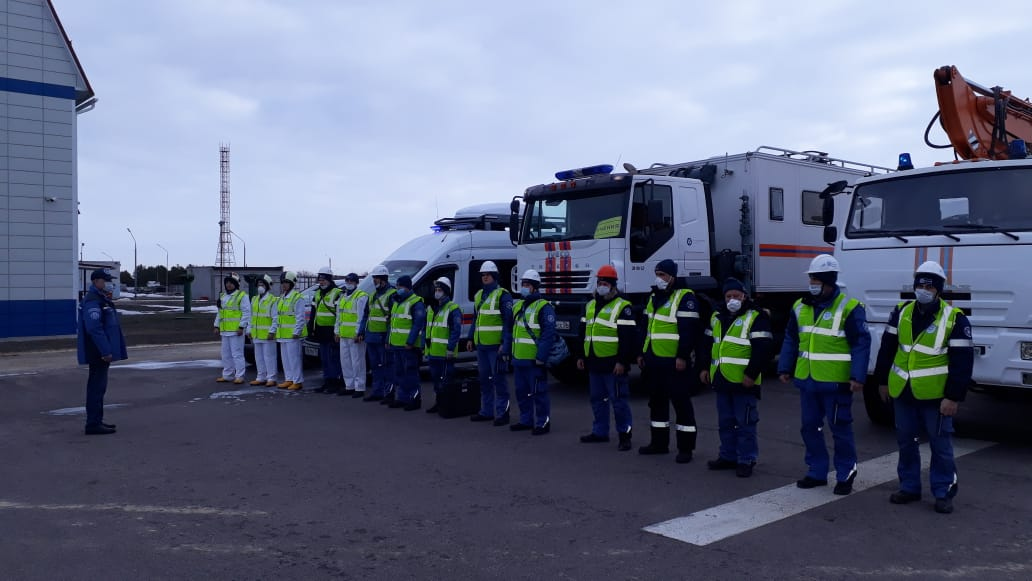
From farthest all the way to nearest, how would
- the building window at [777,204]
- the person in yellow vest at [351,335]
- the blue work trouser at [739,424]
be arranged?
the building window at [777,204] < the person in yellow vest at [351,335] < the blue work trouser at [739,424]

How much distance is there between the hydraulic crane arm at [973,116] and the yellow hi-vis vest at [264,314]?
10.0 metres

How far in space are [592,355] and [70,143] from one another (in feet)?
71.8

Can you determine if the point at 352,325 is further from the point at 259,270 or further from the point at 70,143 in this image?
the point at 259,270

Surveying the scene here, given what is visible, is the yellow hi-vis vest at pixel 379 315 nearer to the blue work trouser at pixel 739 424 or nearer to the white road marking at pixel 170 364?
the blue work trouser at pixel 739 424

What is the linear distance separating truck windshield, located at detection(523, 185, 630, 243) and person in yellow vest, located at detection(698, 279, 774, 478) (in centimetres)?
417

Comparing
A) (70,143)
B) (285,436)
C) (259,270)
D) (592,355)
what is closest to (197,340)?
A: (70,143)

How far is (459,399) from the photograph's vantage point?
33.5 feet

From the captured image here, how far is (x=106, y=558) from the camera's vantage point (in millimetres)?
4949

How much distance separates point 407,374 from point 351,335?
1492 millimetres

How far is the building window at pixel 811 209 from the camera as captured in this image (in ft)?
42.6

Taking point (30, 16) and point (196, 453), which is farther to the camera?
point (30, 16)

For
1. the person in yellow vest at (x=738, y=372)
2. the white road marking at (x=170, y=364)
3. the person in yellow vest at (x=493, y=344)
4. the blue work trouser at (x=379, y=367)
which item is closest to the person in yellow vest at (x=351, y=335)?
the blue work trouser at (x=379, y=367)

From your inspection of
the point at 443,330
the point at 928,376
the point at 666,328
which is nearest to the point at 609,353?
the point at 666,328

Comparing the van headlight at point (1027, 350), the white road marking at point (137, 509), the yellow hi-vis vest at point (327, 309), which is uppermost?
the yellow hi-vis vest at point (327, 309)
